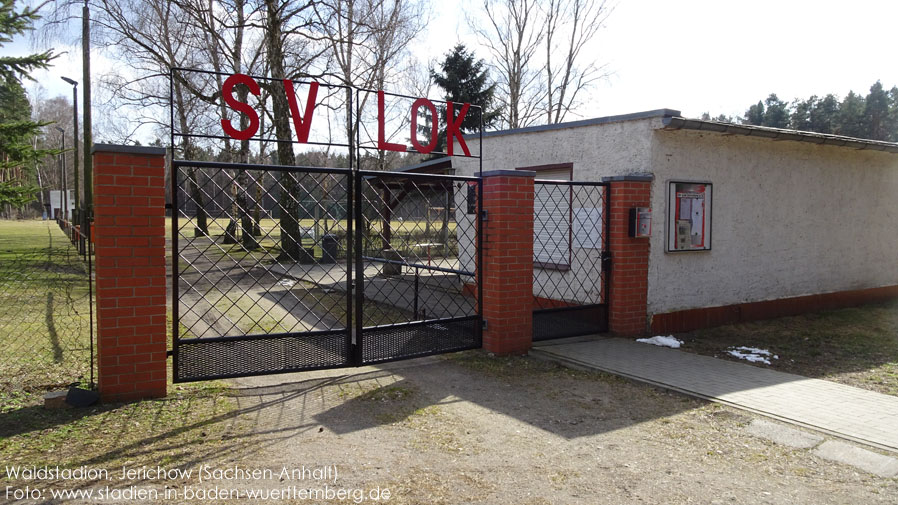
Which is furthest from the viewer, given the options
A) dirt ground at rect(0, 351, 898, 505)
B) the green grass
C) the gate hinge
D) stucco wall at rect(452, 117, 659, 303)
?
stucco wall at rect(452, 117, 659, 303)

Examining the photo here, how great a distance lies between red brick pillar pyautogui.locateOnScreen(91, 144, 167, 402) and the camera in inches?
178

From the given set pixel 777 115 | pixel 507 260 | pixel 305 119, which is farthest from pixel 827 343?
pixel 777 115

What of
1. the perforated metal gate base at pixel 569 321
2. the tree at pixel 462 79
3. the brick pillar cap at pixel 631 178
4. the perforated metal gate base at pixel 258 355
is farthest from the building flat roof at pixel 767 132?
the tree at pixel 462 79

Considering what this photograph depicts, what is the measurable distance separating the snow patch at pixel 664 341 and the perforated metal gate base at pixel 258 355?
3.95 metres

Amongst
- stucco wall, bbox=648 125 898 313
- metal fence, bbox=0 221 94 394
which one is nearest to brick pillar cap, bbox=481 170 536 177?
stucco wall, bbox=648 125 898 313

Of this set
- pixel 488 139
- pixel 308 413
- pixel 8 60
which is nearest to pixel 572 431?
pixel 308 413

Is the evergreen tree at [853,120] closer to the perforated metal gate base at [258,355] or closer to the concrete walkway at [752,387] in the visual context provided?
the concrete walkway at [752,387]

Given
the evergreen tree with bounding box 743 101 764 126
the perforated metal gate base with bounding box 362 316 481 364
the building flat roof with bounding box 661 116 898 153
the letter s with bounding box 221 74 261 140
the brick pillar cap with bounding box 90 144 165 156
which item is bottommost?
the perforated metal gate base with bounding box 362 316 481 364

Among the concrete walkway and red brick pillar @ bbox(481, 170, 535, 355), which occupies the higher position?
red brick pillar @ bbox(481, 170, 535, 355)

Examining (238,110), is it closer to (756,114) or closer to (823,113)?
(823,113)

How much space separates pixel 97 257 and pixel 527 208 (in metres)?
4.21

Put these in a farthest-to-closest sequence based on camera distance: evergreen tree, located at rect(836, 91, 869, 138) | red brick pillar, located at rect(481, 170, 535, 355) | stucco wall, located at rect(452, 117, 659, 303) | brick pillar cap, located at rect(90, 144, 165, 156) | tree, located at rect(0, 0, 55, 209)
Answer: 1. evergreen tree, located at rect(836, 91, 869, 138)
2. tree, located at rect(0, 0, 55, 209)
3. stucco wall, located at rect(452, 117, 659, 303)
4. red brick pillar, located at rect(481, 170, 535, 355)
5. brick pillar cap, located at rect(90, 144, 165, 156)

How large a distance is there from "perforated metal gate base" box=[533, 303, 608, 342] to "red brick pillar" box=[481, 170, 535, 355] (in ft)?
1.36

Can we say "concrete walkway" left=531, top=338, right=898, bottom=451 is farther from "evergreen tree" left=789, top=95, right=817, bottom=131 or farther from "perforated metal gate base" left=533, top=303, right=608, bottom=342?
"evergreen tree" left=789, top=95, right=817, bottom=131
